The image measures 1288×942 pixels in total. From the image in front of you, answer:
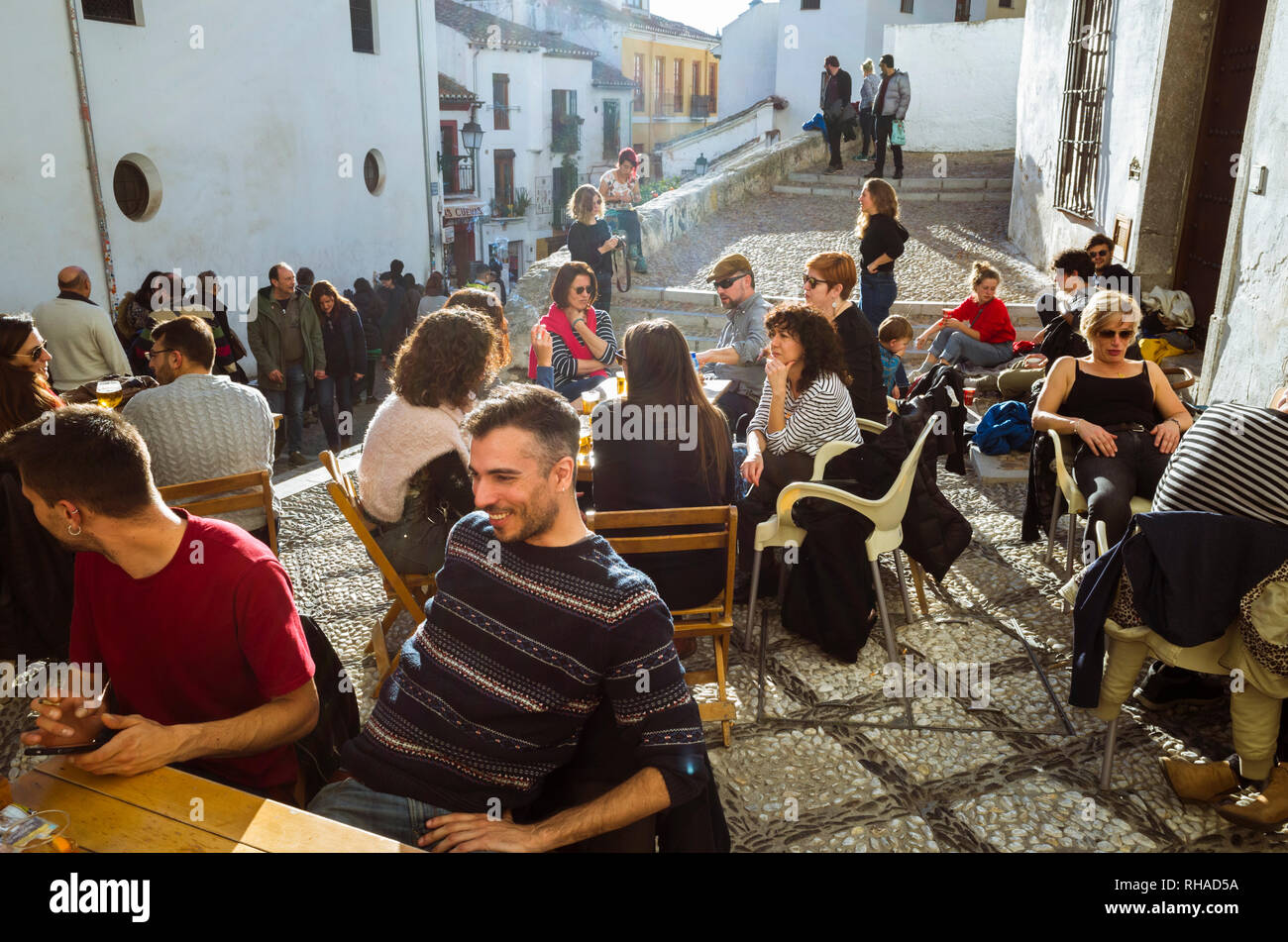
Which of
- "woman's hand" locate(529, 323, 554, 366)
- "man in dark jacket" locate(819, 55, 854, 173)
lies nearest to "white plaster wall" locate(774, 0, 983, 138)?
"man in dark jacket" locate(819, 55, 854, 173)

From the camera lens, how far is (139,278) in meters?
11.8

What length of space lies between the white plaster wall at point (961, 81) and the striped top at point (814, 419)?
1623 centimetres

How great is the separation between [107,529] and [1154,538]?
280 centimetres

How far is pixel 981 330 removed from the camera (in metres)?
7.73

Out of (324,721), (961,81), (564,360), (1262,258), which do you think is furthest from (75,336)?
(961,81)

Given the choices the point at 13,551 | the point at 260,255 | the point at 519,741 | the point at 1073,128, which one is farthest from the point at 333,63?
the point at 519,741

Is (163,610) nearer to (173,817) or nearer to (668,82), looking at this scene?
(173,817)

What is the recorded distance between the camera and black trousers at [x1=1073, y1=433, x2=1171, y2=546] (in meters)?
4.10

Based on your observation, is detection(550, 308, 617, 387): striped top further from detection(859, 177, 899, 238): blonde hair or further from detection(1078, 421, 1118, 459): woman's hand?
detection(1078, 421, 1118, 459): woman's hand

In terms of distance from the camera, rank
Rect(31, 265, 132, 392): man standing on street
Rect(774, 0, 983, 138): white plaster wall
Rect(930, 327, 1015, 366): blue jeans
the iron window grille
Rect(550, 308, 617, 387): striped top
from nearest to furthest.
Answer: Rect(550, 308, 617, 387): striped top < Rect(31, 265, 132, 392): man standing on street < Rect(930, 327, 1015, 366): blue jeans < the iron window grille < Rect(774, 0, 983, 138): white plaster wall

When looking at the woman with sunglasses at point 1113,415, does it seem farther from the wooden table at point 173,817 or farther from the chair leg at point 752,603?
the wooden table at point 173,817

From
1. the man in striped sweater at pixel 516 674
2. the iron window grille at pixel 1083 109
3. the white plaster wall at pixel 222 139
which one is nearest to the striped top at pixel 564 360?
the man in striped sweater at pixel 516 674

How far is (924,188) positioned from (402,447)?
42.8 ft

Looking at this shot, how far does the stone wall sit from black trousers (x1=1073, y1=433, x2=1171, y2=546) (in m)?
6.10
